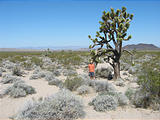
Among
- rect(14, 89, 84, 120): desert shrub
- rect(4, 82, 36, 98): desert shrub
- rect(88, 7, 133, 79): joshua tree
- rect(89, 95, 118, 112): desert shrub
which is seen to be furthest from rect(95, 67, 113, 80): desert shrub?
rect(14, 89, 84, 120): desert shrub

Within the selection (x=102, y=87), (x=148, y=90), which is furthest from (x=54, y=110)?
(x=148, y=90)

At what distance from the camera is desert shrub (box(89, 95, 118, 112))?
4402 millimetres

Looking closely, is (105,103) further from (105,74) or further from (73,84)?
(105,74)

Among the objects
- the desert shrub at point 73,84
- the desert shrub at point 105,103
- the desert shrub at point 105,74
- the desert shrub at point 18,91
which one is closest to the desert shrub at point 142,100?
the desert shrub at point 105,103

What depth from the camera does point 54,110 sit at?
12.5 ft

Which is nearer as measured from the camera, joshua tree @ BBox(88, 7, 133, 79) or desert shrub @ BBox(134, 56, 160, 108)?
desert shrub @ BBox(134, 56, 160, 108)

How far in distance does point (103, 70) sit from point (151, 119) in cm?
710

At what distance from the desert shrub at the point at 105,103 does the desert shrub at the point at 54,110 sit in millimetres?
711

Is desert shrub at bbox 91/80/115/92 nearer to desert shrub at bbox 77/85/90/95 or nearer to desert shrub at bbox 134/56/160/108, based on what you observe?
desert shrub at bbox 77/85/90/95

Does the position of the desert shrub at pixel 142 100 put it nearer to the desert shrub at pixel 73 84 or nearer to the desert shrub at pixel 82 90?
the desert shrub at pixel 82 90

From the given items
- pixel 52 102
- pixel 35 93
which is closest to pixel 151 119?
pixel 52 102

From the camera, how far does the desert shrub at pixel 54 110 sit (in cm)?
373

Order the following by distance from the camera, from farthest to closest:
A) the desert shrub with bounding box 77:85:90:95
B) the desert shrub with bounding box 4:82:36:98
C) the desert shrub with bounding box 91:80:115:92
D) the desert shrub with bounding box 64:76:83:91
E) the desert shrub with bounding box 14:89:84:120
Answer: the desert shrub with bounding box 64:76:83:91, the desert shrub with bounding box 91:80:115:92, the desert shrub with bounding box 77:85:90:95, the desert shrub with bounding box 4:82:36:98, the desert shrub with bounding box 14:89:84:120

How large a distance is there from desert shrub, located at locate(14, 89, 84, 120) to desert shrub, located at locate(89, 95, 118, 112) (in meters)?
0.71
